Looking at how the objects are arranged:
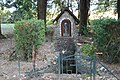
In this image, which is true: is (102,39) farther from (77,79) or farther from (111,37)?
(77,79)

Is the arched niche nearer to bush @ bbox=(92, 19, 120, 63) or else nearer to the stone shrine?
the stone shrine

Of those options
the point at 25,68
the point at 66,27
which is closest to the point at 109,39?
the point at 25,68

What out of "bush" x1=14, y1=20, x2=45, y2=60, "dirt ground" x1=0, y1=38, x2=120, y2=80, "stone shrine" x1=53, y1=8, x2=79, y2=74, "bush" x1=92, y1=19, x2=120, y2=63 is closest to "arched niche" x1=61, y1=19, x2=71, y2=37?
"stone shrine" x1=53, y1=8, x2=79, y2=74

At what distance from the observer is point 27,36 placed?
780 cm

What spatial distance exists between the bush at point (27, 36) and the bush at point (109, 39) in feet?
6.90

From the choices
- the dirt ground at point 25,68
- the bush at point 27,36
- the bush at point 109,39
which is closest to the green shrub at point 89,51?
the bush at point 109,39

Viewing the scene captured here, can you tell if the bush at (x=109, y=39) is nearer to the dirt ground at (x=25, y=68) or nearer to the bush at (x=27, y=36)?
the dirt ground at (x=25, y=68)

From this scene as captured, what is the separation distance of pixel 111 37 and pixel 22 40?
2.93m

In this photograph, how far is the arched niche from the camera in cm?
1264

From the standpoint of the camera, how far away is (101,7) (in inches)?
1016

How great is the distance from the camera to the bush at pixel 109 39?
7445mm

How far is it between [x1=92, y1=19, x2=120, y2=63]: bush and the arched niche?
4.78m

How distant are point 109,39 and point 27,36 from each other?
2.70 m

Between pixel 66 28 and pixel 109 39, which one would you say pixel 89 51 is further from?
pixel 66 28
